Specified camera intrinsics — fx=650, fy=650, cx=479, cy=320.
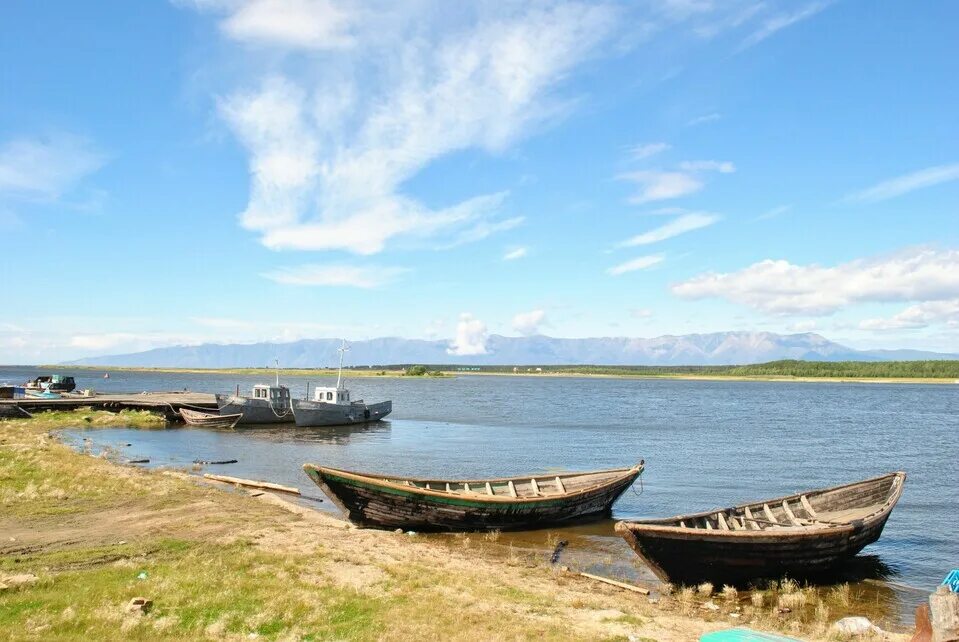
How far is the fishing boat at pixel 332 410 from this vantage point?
53.8 meters

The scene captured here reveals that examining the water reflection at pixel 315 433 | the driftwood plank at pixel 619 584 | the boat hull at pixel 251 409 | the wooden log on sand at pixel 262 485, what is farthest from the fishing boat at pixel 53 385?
the driftwood plank at pixel 619 584

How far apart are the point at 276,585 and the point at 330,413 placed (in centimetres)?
4372

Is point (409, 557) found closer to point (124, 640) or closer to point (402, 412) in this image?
point (124, 640)

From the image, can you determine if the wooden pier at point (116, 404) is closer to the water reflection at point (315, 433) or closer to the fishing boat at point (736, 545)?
the water reflection at point (315, 433)

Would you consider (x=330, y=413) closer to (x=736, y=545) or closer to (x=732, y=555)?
(x=732, y=555)

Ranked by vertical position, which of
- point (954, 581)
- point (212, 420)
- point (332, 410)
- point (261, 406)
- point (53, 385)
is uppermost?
point (954, 581)

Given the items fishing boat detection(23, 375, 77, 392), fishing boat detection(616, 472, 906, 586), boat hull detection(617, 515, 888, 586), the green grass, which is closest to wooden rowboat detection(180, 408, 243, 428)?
fishing boat detection(23, 375, 77, 392)

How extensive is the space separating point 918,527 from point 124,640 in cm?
2512

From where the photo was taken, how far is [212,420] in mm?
53188

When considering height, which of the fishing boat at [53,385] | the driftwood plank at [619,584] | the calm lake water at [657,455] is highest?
the fishing boat at [53,385]

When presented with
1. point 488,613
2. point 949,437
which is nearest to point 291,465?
point 488,613

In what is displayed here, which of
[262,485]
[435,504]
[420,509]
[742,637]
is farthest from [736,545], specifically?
[262,485]

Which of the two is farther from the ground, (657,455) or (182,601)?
(182,601)

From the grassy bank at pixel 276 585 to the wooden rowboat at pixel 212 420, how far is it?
107 ft
